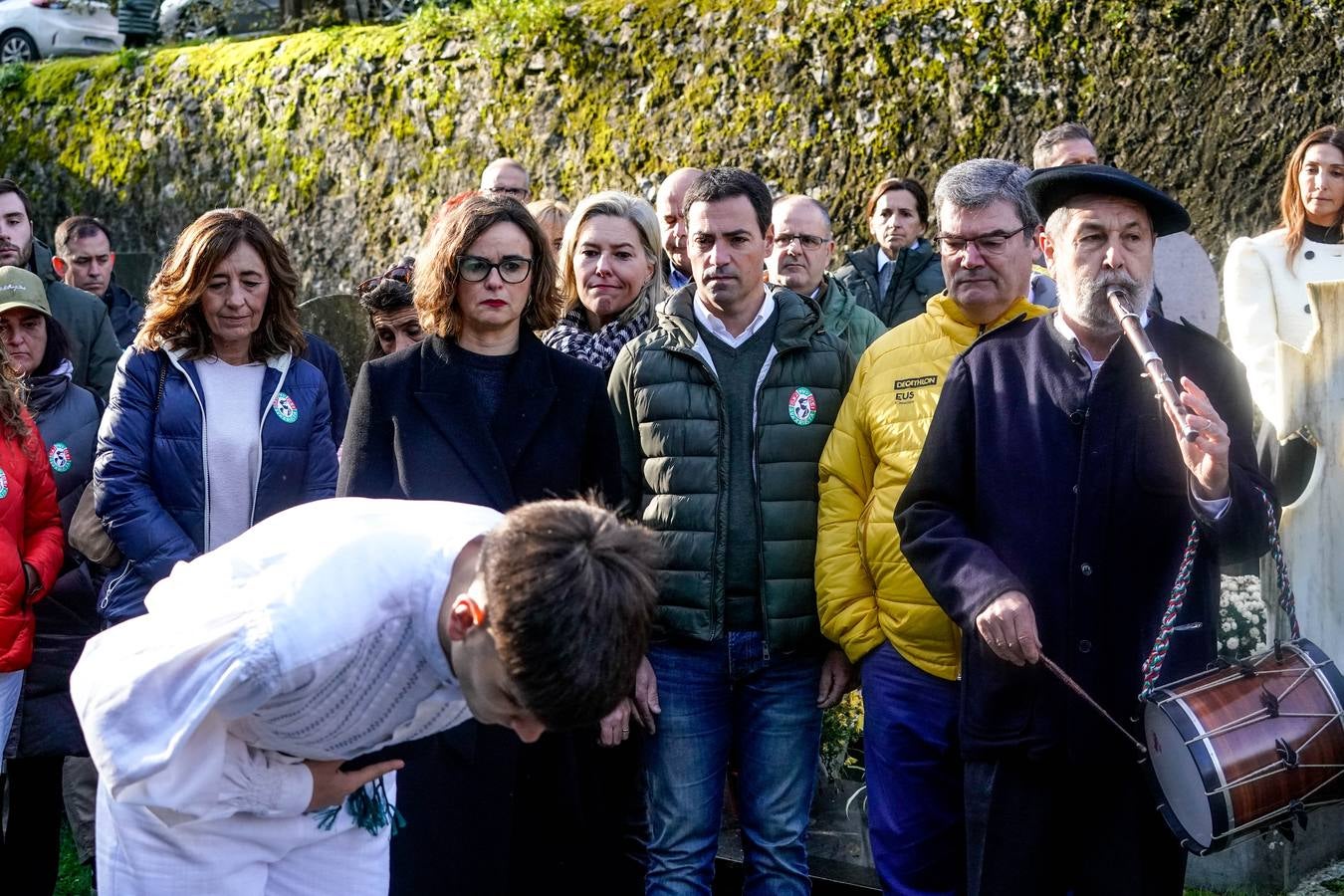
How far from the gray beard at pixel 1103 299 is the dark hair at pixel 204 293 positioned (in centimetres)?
254

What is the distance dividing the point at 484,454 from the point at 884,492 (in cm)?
108

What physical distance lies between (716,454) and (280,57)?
8919 millimetres

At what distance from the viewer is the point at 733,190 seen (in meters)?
4.30

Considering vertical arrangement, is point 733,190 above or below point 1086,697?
above

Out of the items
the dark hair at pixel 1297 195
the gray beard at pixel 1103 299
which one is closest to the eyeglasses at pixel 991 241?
the gray beard at pixel 1103 299

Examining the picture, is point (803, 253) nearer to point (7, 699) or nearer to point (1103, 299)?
point (1103, 299)

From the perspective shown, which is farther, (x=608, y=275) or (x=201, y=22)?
(x=201, y=22)

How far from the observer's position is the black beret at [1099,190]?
3439mm

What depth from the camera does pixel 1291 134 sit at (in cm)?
694

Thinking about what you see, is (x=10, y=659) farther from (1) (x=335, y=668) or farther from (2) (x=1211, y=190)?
(2) (x=1211, y=190)

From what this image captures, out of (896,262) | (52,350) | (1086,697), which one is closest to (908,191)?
(896,262)

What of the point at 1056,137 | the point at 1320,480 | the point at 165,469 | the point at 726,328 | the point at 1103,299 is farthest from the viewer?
the point at 1056,137

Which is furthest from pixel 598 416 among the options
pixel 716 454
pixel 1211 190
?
pixel 1211 190

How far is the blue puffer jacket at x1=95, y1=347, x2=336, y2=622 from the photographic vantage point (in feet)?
14.4
